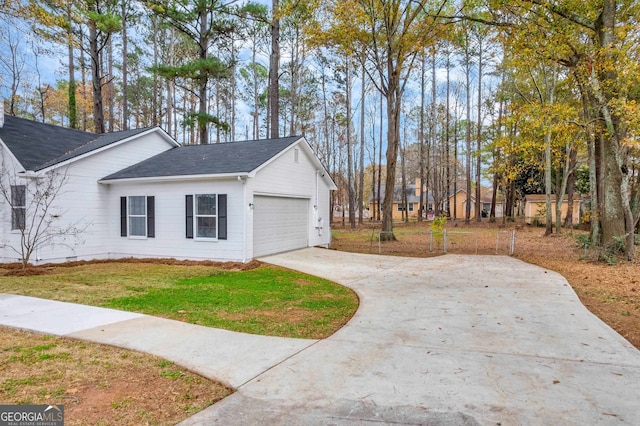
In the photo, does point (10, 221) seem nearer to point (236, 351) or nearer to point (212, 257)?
point (212, 257)

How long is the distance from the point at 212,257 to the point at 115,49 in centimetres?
2209

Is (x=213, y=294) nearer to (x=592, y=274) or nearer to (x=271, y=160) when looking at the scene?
(x=271, y=160)

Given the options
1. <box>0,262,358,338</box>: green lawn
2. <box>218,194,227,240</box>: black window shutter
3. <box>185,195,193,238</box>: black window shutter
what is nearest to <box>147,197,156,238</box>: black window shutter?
<box>185,195,193,238</box>: black window shutter

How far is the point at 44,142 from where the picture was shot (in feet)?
39.4

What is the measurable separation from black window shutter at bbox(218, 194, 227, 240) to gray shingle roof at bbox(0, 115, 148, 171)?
472cm

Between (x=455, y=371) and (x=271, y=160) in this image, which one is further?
(x=271, y=160)

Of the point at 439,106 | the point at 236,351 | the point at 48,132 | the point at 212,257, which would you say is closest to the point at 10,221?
the point at 48,132

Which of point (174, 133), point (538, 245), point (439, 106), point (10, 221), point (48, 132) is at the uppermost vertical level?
point (439, 106)

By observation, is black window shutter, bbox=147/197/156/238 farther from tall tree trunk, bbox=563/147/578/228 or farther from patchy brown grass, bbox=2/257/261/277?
tall tree trunk, bbox=563/147/578/228

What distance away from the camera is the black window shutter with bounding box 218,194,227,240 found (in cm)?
1086

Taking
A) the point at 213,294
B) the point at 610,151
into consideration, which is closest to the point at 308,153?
the point at 213,294

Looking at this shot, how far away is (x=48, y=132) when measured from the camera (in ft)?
42.2

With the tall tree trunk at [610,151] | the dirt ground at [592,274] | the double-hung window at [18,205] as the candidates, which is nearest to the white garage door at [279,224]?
the dirt ground at [592,274]

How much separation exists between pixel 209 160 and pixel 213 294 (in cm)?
643
